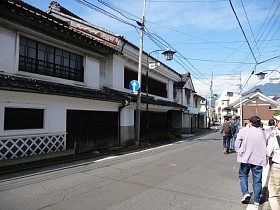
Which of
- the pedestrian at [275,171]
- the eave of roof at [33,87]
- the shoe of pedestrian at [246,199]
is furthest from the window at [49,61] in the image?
the pedestrian at [275,171]

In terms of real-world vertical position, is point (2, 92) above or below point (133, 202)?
above

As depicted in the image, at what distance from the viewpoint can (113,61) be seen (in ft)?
52.5

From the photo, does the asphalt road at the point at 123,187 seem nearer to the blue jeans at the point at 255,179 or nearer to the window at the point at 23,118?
the blue jeans at the point at 255,179

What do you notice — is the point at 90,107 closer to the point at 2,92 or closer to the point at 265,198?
the point at 2,92

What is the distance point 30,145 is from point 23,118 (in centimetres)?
112

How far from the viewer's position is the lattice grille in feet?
30.3

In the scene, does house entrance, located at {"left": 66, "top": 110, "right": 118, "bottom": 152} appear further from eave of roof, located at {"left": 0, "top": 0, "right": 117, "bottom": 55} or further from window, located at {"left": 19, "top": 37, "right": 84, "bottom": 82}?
eave of roof, located at {"left": 0, "top": 0, "right": 117, "bottom": 55}

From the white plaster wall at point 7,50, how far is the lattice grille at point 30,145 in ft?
9.06

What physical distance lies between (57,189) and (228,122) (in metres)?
10.4

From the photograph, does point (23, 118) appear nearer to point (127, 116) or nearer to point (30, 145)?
point (30, 145)

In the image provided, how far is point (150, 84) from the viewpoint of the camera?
75.5ft

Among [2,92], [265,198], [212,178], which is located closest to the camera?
[265,198]

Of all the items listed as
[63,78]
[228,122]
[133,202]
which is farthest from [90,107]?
[133,202]

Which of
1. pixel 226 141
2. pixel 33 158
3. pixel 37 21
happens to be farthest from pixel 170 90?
pixel 33 158
